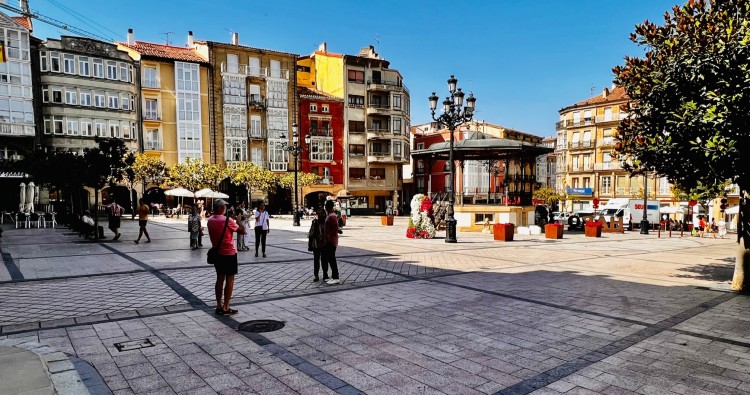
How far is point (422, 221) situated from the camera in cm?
1873

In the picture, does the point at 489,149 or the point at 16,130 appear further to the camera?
the point at 16,130

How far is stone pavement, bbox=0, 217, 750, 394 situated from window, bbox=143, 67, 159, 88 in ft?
112

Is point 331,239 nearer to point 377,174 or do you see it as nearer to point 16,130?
point 16,130

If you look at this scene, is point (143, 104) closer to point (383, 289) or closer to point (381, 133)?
point (381, 133)

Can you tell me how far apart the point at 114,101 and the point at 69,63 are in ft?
13.5

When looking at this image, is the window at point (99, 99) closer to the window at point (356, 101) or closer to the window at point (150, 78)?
the window at point (150, 78)

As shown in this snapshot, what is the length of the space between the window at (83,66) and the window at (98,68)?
56cm

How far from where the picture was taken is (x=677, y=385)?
409cm

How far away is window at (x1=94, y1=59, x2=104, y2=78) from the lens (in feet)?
120

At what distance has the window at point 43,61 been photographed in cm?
3444

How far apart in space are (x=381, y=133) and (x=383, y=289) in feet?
146

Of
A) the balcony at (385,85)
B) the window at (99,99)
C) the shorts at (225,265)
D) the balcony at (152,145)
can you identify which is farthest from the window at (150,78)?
the shorts at (225,265)

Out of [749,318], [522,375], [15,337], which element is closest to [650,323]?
[749,318]

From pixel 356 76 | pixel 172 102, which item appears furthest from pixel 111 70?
pixel 356 76
